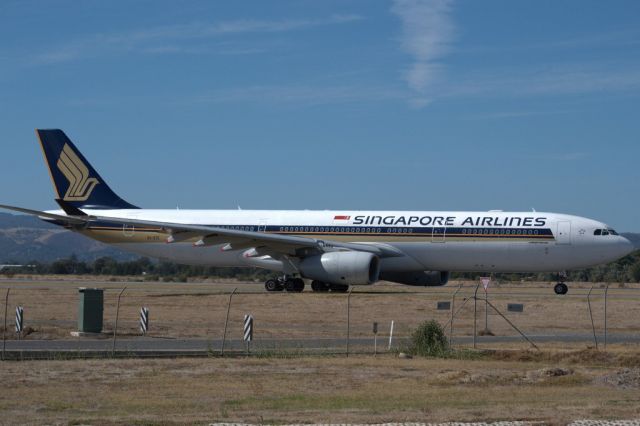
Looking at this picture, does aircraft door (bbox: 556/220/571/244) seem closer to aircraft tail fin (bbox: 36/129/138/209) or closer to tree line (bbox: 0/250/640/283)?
aircraft tail fin (bbox: 36/129/138/209)

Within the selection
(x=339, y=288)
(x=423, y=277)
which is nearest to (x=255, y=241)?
(x=339, y=288)

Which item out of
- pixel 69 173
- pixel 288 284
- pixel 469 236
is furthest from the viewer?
pixel 69 173

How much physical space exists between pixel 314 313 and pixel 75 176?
63.0ft

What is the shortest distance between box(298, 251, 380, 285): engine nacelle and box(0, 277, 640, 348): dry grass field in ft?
2.62

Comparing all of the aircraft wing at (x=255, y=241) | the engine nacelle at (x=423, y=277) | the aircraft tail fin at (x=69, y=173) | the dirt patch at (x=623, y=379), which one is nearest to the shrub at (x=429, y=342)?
the dirt patch at (x=623, y=379)

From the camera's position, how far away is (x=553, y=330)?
A: 109 ft

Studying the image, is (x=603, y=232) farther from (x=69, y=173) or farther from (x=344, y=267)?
(x=69, y=173)

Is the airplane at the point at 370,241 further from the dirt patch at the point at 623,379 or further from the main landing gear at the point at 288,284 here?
the dirt patch at the point at 623,379

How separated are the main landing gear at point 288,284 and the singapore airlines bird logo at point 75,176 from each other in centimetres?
1117

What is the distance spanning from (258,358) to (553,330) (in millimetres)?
13044

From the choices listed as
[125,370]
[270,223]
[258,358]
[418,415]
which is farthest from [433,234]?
[418,415]

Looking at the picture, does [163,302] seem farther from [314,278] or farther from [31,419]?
[31,419]

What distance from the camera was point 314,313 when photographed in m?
38.0

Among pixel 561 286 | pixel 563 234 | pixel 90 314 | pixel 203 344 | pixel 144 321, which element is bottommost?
pixel 203 344
